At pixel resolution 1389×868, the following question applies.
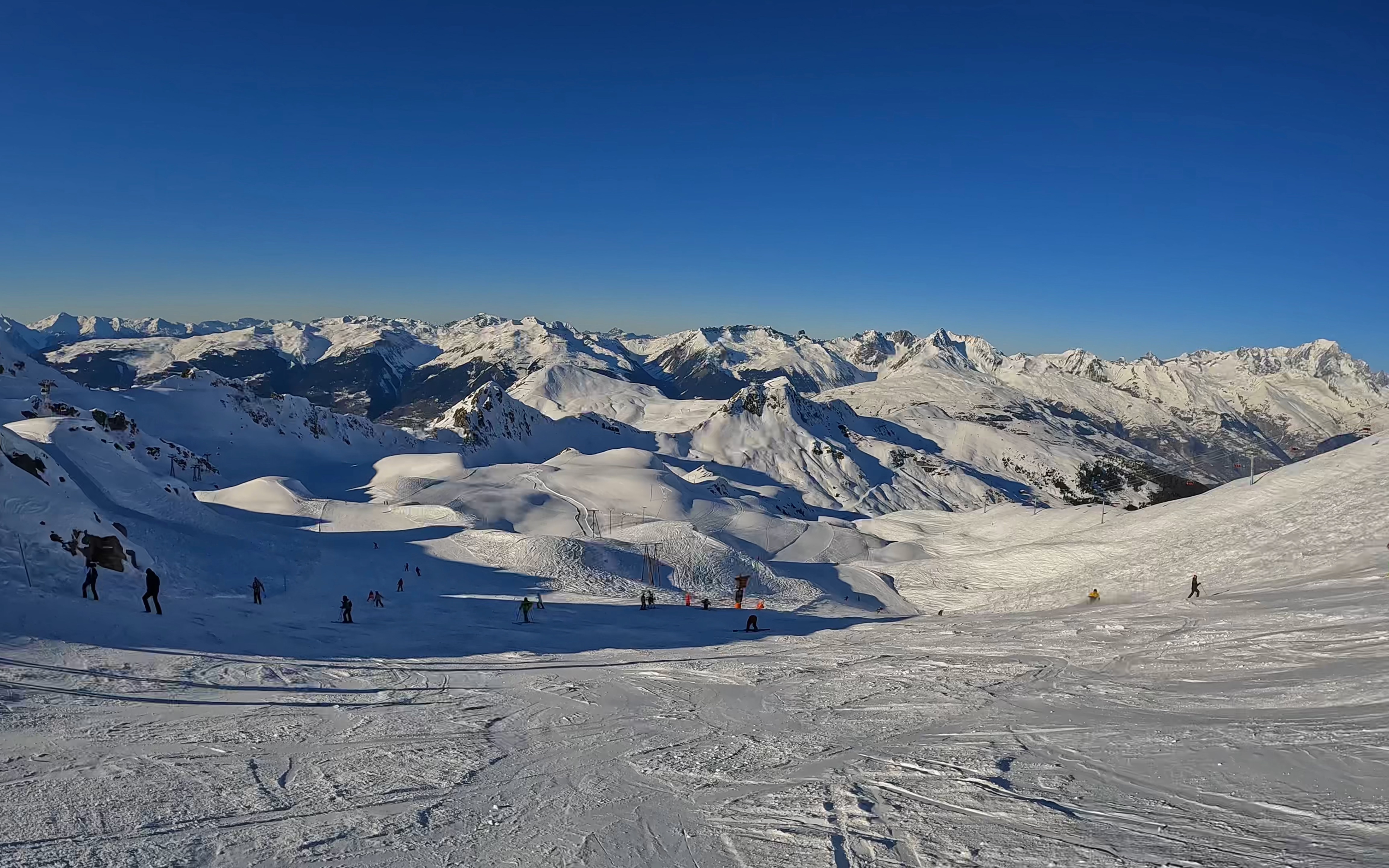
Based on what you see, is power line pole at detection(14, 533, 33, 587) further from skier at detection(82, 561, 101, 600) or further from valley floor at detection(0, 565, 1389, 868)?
valley floor at detection(0, 565, 1389, 868)

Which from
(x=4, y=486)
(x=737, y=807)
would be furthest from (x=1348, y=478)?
(x=4, y=486)

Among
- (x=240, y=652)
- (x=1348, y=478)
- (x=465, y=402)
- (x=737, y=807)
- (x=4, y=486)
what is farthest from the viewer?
(x=465, y=402)

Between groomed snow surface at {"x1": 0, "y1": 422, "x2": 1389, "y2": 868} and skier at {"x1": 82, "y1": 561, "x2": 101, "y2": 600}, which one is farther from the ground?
skier at {"x1": 82, "y1": 561, "x2": 101, "y2": 600}

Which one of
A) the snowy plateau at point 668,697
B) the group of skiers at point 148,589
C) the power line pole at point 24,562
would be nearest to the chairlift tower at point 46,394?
the snowy plateau at point 668,697

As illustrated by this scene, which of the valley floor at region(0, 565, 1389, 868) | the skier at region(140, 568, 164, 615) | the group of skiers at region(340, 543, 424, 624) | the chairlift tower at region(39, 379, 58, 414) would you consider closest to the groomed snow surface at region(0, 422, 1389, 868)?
the valley floor at region(0, 565, 1389, 868)

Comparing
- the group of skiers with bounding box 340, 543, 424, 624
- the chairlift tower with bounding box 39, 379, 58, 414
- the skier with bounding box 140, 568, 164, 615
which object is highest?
the chairlift tower with bounding box 39, 379, 58, 414

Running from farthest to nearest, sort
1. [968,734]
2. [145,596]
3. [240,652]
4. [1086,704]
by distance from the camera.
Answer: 1. [145,596]
2. [240,652]
3. [1086,704]
4. [968,734]

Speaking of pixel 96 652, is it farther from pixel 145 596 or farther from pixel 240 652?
pixel 145 596

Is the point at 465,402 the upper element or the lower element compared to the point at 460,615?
upper

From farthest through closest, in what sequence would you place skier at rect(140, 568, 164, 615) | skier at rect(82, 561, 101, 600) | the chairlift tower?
the chairlift tower → skier at rect(82, 561, 101, 600) → skier at rect(140, 568, 164, 615)
